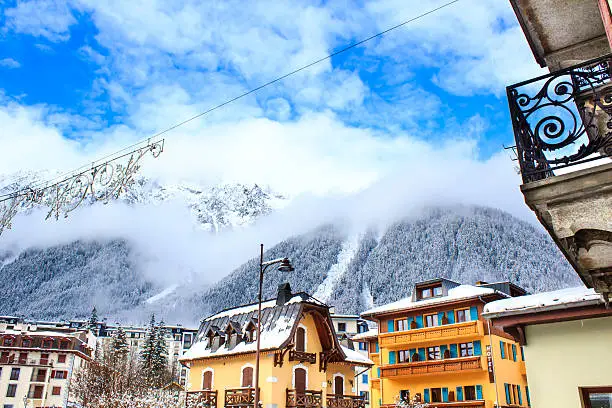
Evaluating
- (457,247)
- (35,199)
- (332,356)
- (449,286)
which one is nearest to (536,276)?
(457,247)

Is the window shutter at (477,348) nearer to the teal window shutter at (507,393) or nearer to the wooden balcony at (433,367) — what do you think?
the wooden balcony at (433,367)

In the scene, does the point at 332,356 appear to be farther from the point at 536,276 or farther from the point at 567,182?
the point at 536,276

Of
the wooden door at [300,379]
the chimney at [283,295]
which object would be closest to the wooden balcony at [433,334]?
the chimney at [283,295]

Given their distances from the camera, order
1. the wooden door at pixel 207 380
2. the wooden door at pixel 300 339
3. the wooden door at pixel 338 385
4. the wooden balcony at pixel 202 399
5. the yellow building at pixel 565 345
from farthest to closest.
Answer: the wooden door at pixel 338 385
the wooden door at pixel 207 380
the wooden door at pixel 300 339
the wooden balcony at pixel 202 399
the yellow building at pixel 565 345

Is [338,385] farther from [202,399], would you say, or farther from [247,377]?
[202,399]

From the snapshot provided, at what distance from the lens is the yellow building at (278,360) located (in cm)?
3138

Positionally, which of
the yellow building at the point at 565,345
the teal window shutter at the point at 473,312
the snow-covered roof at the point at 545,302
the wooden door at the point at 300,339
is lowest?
the yellow building at the point at 565,345

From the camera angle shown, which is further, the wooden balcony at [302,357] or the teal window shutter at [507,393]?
the teal window shutter at [507,393]

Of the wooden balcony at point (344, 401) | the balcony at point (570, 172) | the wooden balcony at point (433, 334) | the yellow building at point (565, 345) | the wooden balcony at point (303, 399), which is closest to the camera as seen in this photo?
the balcony at point (570, 172)

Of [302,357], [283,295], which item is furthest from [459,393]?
[283,295]

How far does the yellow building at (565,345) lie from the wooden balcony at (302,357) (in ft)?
77.5

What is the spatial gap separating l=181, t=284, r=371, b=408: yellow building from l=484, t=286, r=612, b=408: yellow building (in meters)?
22.6

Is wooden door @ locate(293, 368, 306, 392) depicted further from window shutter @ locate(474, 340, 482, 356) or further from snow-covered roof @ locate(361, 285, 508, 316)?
window shutter @ locate(474, 340, 482, 356)

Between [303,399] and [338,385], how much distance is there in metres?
4.83
